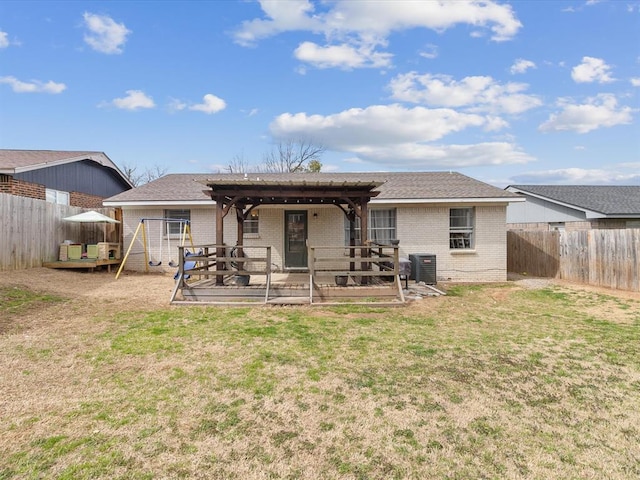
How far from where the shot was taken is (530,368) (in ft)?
14.2

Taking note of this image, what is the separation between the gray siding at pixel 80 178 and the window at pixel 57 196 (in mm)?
186

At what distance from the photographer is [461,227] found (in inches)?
485

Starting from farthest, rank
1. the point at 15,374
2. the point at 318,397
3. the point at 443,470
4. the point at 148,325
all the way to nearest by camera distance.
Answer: the point at 148,325 < the point at 15,374 < the point at 318,397 < the point at 443,470

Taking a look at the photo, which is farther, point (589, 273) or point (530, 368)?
point (589, 273)

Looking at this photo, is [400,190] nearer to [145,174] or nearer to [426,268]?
[426,268]

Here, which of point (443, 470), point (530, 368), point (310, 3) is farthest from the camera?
point (310, 3)

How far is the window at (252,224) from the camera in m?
12.5

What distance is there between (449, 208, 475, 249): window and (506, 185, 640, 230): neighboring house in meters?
7.75

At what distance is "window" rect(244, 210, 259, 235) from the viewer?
12.5 meters

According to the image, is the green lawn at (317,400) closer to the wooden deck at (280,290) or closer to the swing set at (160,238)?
the wooden deck at (280,290)

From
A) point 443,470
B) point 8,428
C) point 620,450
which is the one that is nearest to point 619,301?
point 620,450

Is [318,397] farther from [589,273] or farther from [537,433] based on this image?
[589,273]

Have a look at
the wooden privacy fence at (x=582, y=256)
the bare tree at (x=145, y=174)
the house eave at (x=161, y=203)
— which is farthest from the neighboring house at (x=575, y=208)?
the bare tree at (x=145, y=174)

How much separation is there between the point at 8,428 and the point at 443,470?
358 centimetres
